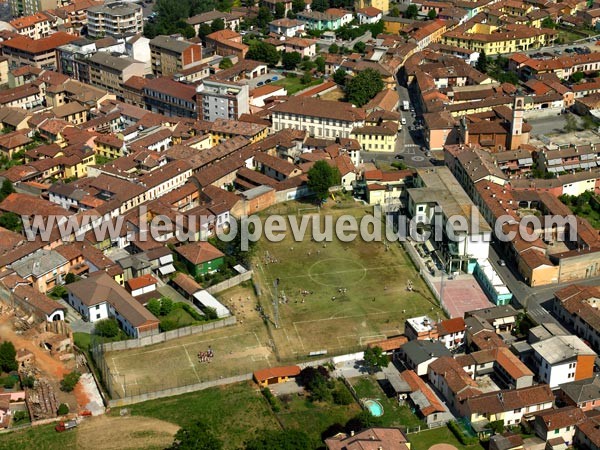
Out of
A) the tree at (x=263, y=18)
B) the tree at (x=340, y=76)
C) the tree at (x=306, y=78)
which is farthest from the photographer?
the tree at (x=263, y=18)

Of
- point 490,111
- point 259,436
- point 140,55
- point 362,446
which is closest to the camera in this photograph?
point 362,446

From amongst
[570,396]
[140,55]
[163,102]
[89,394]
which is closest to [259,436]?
[89,394]

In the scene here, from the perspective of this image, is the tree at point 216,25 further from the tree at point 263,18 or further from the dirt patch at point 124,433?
the dirt patch at point 124,433

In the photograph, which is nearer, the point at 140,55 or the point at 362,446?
the point at 362,446

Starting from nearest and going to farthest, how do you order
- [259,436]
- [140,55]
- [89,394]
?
[259,436]
[89,394]
[140,55]

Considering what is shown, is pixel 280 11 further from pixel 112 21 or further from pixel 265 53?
pixel 112 21

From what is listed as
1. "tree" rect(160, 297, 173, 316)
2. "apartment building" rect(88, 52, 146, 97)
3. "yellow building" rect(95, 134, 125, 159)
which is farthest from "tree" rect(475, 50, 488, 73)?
"tree" rect(160, 297, 173, 316)

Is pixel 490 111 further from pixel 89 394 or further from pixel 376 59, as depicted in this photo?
pixel 89 394

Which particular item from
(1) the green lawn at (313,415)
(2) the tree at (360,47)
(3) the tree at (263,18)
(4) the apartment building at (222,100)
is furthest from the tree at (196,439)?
(3) the tree at (263,18)
